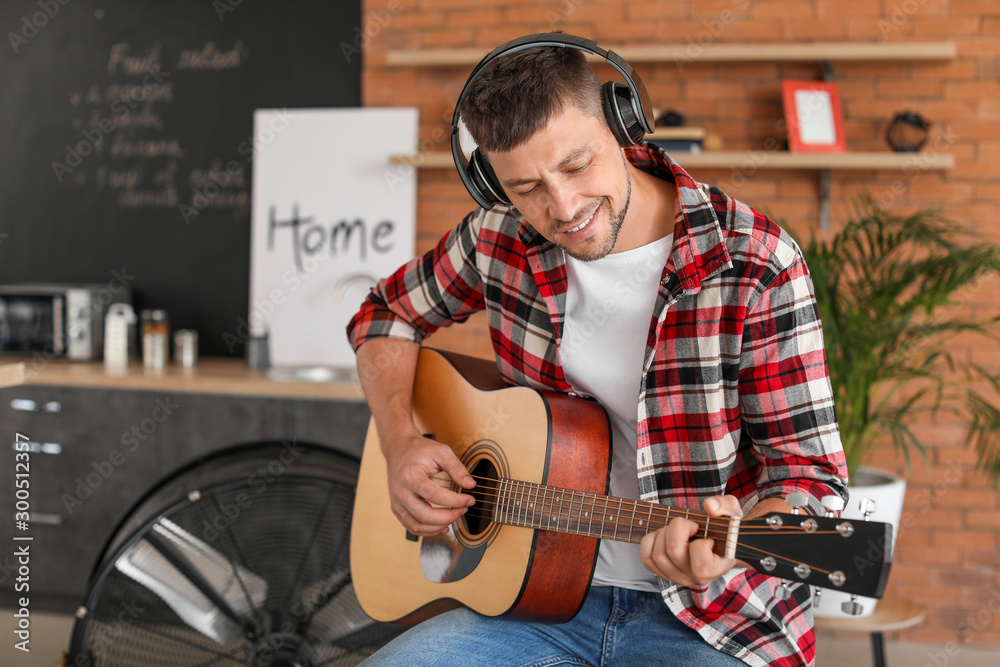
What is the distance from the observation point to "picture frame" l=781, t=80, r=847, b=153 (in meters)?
2.70

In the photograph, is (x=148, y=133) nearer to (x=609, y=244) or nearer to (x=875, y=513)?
(x=609, y=244)

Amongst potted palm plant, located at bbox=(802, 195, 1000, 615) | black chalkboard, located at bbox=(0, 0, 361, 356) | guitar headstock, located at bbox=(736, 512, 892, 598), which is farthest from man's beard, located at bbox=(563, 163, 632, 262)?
black chalkboard, located at bbox=(0, 0, 361, 356)

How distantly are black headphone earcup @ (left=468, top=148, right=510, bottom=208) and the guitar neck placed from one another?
48cm

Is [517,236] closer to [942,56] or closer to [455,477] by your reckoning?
[455,477]

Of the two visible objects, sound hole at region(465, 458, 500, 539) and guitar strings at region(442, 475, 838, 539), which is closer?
guitar strings at region(442, 475, 838, 539)

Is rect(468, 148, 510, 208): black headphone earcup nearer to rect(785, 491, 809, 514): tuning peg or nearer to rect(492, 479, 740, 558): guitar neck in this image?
rect(492, 479, 740, 558): guitar neck

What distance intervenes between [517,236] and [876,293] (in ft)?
3.90

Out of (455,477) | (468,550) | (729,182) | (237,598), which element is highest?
(729,182)

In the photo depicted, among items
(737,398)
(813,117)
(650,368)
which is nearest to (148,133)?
(813,117)

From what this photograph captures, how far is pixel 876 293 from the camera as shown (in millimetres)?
2059

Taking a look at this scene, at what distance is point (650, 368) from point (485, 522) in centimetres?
40

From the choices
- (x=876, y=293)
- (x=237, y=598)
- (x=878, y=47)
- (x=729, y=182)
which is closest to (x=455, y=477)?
(x=237, y=598)

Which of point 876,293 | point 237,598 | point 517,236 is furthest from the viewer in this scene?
point 876,293

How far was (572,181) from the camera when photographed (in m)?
1.13
